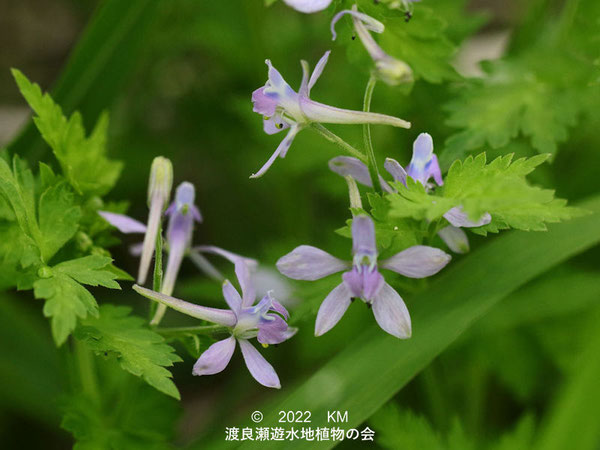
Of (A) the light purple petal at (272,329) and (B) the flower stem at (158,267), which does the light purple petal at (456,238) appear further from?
(B) the flower stem at (158,267)

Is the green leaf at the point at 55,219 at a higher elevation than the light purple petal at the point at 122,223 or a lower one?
lower

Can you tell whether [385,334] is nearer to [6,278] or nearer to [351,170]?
[351,170]

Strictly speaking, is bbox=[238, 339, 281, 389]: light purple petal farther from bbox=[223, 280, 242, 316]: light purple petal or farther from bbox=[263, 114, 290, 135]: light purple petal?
bbox=[263, 114, 290, 135]: light purple petal

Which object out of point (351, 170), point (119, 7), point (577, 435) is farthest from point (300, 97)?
point (577, 435)

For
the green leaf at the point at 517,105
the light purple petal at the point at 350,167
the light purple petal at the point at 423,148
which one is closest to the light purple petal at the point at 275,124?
the light purple petal at the point at 350,167

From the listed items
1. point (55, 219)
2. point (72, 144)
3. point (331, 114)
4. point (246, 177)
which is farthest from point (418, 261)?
point (246, 177)

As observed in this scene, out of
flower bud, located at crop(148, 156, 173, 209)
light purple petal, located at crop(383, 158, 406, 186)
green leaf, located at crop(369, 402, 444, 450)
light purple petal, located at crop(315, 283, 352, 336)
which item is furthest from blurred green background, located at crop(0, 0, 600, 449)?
flower bud, located at crop(148, 156, 173, 209)

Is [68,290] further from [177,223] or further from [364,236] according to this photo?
[364,236]
